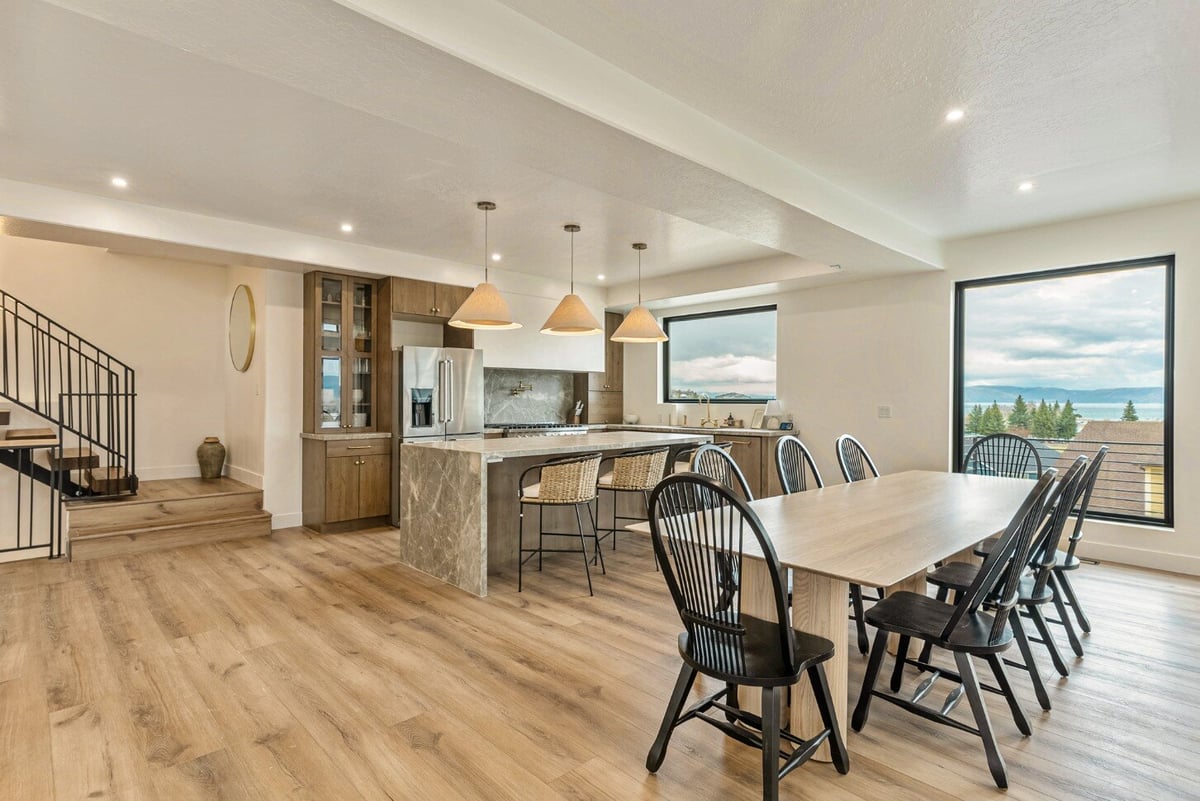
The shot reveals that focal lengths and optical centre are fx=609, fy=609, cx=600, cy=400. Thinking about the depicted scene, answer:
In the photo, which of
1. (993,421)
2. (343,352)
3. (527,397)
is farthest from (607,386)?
(993,421)

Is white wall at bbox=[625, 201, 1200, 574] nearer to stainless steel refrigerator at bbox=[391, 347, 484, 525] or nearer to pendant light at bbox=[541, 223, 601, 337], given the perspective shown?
pendant light at bbox=[541, 223, 601, 337]

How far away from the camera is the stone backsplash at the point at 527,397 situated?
6910 millimetres

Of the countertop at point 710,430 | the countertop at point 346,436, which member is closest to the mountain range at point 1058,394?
the countertop at point 710,430

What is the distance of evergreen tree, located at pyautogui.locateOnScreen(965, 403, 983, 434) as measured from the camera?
5230mm

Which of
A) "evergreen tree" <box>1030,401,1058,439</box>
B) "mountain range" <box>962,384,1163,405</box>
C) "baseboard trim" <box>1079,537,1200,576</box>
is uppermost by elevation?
"mountain range" <box>962,384,1163,405</box>

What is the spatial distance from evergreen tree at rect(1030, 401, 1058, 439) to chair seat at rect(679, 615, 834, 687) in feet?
13.8

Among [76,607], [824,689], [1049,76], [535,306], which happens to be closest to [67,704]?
[76,607]

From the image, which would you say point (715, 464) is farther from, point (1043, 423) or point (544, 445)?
point (1043, 423)

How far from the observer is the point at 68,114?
2895 mm

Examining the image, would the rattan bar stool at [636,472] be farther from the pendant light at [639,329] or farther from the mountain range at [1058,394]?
the mountain range at [1058,394]

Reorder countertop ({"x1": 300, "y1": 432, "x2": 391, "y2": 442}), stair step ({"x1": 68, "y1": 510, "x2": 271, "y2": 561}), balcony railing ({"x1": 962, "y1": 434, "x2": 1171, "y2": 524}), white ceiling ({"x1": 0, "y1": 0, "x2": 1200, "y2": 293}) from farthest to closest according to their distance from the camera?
countertop ({"x1": 300, "y1": 432, "x2": 391, "y2": 442})
stair step ({"x1": 68, "y1": 510, "x2": 271, "y2": 561})
balcony railing ({"x1": 962, "y1": 434, "x2": 1171, "y2": 524})
white ceiling ({"x1": 0, "y1": 0, "x2": 1200, "y2": 293})

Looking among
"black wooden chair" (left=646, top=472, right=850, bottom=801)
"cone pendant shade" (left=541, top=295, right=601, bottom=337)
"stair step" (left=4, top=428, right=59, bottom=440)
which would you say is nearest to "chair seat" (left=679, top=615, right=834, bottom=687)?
"black wooden chair" (left=646, top=472, right=850, bottom=801)

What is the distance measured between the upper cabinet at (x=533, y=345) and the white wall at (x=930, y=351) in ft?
6.74

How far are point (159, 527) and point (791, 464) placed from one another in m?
4.89
